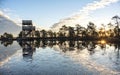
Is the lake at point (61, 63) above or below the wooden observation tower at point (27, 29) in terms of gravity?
below

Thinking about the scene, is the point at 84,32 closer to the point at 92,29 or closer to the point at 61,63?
the point at 92,29

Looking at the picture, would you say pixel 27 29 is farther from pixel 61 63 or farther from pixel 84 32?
pixel 61 63

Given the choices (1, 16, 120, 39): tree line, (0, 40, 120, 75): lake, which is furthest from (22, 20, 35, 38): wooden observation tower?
(0, 40, 120, 75): lake

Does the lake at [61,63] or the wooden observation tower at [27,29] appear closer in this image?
the lake at [61,63]

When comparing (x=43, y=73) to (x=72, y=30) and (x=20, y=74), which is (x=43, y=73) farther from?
(x=72, y=30)

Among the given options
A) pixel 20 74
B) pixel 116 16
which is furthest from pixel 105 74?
pixel 116 16

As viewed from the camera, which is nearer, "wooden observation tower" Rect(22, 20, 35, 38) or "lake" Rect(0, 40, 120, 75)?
"lake" Rect(0, 40, 120, 75)

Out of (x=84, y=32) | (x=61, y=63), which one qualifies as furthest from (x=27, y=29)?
(x=61, y=63)

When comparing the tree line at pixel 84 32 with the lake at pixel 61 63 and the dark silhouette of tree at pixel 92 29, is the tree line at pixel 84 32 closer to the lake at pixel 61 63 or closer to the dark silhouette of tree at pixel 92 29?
Answer: the dark silhouette of tree at pixel 92 29

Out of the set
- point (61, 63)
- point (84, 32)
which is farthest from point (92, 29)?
point (61, 63)

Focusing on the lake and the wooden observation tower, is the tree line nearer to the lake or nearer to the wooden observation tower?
the wooden observation tower

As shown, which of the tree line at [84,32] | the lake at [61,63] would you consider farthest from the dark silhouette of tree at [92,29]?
the lake at [61,63]

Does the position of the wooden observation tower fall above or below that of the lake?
above

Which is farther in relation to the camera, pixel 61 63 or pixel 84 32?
pixel 84 32
